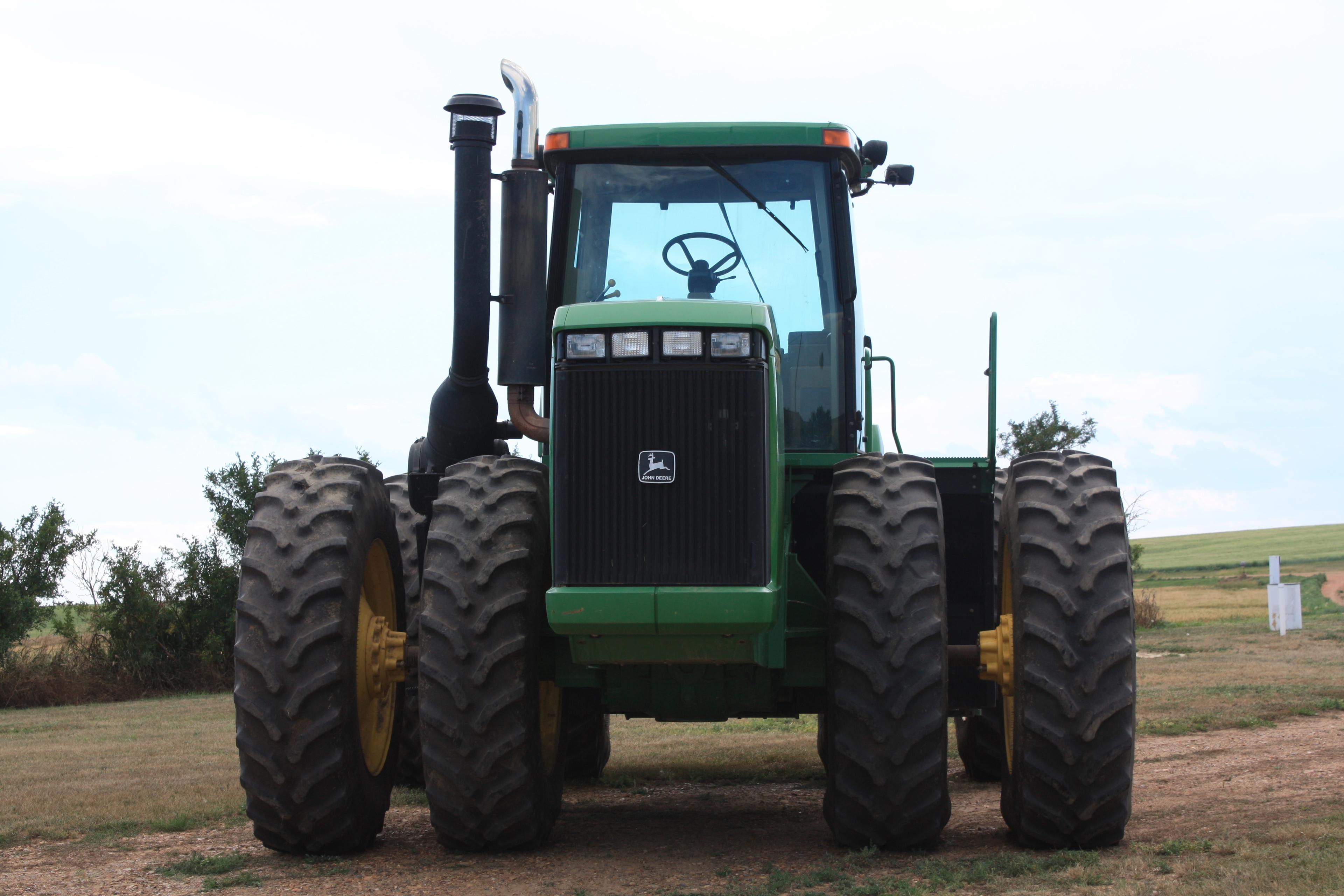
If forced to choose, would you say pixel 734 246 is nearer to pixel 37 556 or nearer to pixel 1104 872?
pixel 1104 872

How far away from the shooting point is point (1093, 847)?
224 inches

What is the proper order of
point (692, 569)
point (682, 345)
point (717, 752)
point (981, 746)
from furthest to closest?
point (717, 752) → point (981, 746) → point (682, 345) → point (692, 569)

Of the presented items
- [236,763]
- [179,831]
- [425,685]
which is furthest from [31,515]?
[425,685]

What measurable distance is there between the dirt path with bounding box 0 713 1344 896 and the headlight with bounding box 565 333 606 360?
2057mm

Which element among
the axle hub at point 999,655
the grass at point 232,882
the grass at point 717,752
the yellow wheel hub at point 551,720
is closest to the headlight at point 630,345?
the yellow wheel hub at point 551,720

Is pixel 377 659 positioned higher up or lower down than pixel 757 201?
lower down

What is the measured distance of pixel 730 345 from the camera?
540 cm

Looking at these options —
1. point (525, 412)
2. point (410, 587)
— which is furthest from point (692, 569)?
point (410, 587)

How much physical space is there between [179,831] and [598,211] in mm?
3885

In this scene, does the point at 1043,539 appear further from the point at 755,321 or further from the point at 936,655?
the point at 755,321

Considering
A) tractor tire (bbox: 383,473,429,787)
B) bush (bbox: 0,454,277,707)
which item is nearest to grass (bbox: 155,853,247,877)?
tractor tire (bbox: 383,473,429,787)

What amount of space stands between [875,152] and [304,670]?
144 inches

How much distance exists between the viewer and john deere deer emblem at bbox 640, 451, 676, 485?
5.31 metres

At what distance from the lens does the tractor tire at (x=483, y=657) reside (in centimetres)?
552
